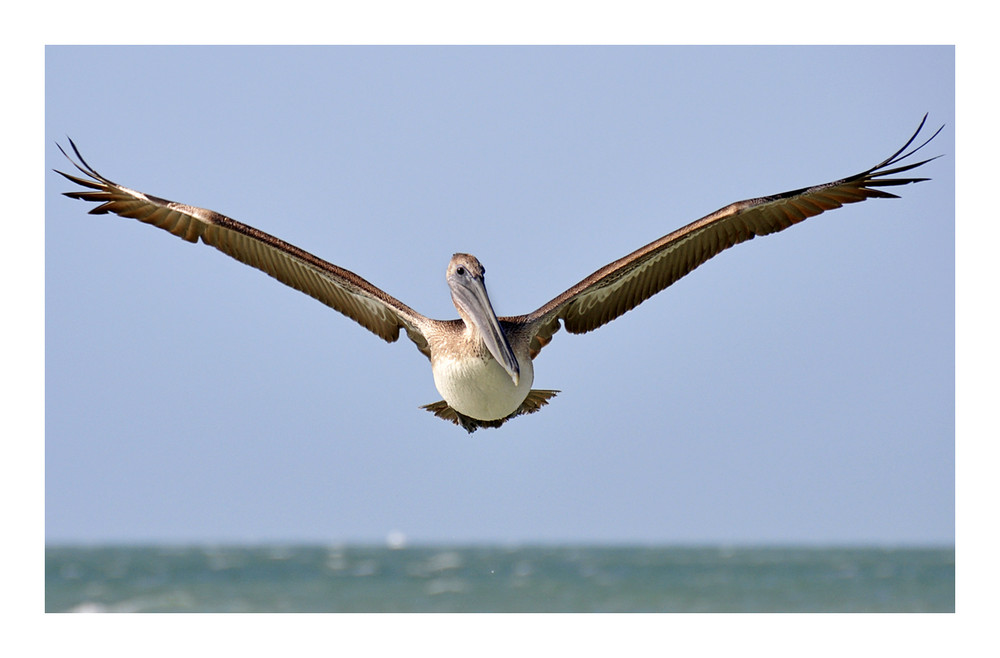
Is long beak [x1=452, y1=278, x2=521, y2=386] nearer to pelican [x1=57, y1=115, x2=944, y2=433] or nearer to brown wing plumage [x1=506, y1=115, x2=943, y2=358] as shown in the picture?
pelican [x1=57, y1=115, x2=944, y2=433]

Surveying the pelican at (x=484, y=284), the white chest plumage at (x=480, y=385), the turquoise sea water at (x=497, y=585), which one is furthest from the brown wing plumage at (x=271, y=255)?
the turquoise sea water at (x=497, y=585)

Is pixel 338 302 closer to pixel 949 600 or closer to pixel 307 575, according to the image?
pixel 949 600

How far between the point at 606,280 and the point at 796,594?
84.5 feet

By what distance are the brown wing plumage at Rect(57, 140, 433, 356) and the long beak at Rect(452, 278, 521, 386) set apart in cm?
93

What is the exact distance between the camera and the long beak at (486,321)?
9016 millimetres

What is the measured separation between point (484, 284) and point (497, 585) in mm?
27192

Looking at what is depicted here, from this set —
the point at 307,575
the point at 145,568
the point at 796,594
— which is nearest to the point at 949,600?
the point at 796,594

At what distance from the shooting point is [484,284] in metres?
9.38

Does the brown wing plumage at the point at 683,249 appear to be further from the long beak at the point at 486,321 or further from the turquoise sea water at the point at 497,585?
the turquoise sea water at the point at 497,585

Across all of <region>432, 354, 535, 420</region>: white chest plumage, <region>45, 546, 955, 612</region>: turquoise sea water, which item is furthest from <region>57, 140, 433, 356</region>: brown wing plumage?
<region>45, 546, 955, 612</region>: turquoise sea water

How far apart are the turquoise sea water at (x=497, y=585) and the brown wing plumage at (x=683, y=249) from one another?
20.3 metres

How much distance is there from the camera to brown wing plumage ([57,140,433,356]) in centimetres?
1016

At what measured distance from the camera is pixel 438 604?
31.5m

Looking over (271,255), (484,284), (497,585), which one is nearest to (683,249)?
(484,284)
